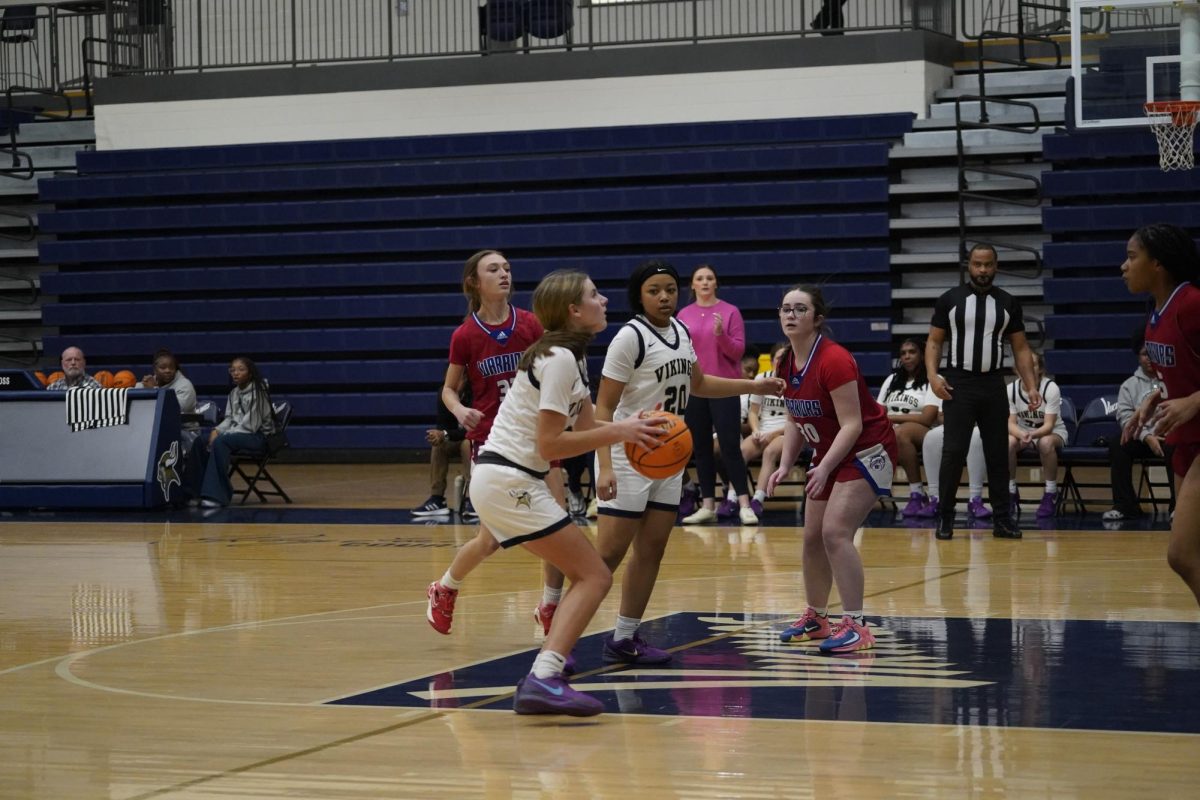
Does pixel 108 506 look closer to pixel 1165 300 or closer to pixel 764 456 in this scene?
pixel 764 456

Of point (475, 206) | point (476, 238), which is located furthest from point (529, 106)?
point (476, 238)

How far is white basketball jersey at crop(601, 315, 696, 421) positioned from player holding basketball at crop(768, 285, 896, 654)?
1.36ft

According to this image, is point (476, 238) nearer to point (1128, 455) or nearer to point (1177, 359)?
point (1128, 455)

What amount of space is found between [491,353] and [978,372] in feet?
13.1

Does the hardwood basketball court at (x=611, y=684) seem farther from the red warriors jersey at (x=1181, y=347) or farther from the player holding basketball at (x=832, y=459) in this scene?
the red warriors jersey at (x=1181, y=347)

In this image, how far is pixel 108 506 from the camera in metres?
12.5

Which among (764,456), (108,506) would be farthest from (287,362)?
(764,456)

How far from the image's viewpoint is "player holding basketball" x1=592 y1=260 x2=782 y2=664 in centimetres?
562

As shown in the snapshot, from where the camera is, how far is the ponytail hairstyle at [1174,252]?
17.2 feet

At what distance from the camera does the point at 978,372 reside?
9453 mm

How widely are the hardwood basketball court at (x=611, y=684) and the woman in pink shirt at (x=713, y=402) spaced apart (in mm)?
1619

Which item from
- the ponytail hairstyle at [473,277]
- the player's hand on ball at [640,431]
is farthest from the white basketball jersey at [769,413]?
the player's hand on ball at [640,431]

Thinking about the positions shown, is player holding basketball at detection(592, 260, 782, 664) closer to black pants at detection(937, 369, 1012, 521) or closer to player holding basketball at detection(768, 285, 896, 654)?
player holding basketball at detection(768, 285, 896, 654)

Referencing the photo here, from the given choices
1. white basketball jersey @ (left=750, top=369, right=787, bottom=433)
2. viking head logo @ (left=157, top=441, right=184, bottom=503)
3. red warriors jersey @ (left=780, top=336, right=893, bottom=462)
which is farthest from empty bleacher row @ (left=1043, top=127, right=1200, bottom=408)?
red warriors jersey @ (left=780, top=336, right=893, bottom=462)
